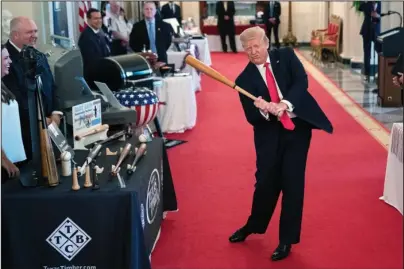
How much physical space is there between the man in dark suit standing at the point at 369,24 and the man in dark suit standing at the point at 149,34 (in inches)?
155

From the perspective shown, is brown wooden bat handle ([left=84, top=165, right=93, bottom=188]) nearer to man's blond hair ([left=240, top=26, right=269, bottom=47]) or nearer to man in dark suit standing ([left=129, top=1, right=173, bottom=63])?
man's blond hair ([left=240, top=26, right=269, bottom=47])

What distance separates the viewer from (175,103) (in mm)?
7051

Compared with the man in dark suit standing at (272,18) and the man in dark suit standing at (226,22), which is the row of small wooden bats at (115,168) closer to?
the man in dark suit standing at (226,22)

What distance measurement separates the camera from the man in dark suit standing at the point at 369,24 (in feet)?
32.8

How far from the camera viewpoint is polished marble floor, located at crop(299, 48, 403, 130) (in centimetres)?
768

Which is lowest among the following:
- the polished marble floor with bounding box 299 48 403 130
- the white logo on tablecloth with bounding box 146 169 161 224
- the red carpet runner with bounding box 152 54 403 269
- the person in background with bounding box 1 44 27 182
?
the red carpet runner with bounding box 152 54 403 269

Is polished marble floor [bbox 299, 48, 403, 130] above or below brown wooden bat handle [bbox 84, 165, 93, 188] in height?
below

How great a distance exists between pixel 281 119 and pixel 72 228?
4.02 ft

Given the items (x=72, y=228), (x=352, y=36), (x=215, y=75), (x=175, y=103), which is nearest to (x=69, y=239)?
(x=72, y=228)

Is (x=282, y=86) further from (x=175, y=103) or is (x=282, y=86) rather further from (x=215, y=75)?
(x=175, y=103)

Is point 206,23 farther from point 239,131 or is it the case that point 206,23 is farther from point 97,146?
point 97,146

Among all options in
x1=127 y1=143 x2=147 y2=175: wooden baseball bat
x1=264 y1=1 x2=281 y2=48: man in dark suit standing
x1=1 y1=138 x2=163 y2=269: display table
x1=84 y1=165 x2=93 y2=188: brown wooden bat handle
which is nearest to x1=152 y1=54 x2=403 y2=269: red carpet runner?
x1=127 y1=143 x2=147 y2=175: wooden baseball bat

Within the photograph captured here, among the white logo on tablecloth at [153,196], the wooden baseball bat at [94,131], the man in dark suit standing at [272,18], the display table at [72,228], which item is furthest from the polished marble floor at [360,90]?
the display table at [72,228]

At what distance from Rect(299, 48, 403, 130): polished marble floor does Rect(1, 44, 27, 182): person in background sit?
4.44 m
